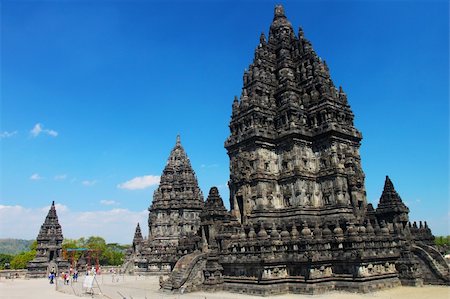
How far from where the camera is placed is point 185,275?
25.5 metres

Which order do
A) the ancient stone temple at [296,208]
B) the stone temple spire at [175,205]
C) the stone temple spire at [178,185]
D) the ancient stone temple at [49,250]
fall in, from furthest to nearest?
the stone temple spire at [178,185]
the stone temple spire at [175,205]
the ancient stone temple at [49,250]
the ancient stone temple at [296,208]

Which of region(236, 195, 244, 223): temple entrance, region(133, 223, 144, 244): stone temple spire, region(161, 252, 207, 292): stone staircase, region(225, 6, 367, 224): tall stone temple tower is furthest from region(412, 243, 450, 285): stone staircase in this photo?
region(133, 223, 144, 244): stone temple spire

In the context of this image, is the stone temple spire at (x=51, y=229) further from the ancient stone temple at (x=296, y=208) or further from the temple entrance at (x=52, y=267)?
the ancient stone temple at (x=296, y=208)

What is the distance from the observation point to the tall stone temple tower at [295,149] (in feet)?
102

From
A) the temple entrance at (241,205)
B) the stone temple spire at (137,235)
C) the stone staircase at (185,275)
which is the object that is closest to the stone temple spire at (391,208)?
the temple entrance at (241,205)

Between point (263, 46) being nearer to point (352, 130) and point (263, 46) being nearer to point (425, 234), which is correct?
point (352, 130)

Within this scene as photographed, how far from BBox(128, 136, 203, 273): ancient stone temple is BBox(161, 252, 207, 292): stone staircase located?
27.3 metres

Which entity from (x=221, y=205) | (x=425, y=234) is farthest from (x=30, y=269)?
(x=425, y=234)

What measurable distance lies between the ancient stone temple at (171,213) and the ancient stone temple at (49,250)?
455 inches

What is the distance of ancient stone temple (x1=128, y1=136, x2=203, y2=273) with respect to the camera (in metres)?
54.8

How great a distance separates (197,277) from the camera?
86.1 feet

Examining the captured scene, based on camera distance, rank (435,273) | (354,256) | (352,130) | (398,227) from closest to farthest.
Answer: (354,256) < (435,273) < (398,227) < (352,130)

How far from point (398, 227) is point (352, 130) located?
31.0 ft

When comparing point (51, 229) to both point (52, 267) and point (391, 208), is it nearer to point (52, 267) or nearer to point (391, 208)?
point (52, 267)
